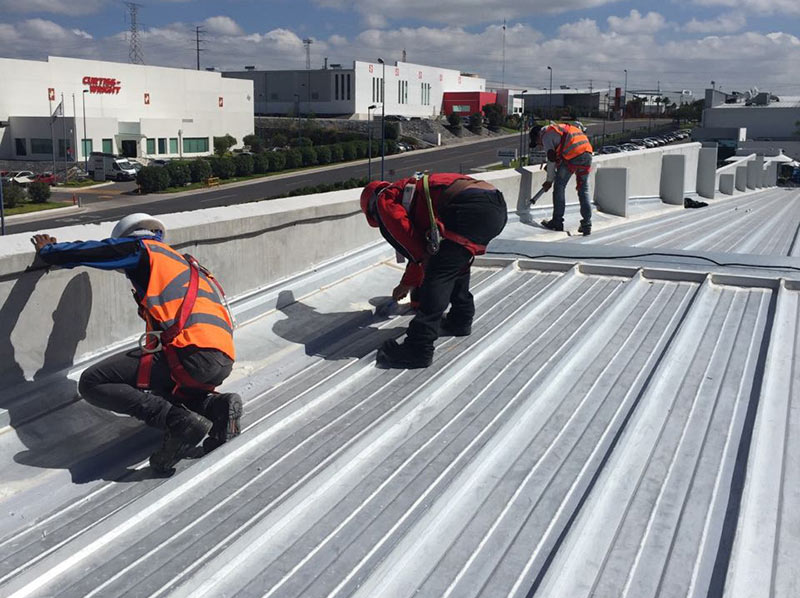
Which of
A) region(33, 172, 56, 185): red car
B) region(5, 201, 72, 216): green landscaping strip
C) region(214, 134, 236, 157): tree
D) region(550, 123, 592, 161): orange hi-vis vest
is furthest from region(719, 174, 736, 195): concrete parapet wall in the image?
region(214, 134, 236, 157): tree

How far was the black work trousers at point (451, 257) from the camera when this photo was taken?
441cm

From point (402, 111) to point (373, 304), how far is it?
85.5m

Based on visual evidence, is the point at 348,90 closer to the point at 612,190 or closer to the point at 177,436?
the point at 612,190

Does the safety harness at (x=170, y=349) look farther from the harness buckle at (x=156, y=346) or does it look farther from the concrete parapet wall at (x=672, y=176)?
the concrete parapet wall at (x=672, y=176)

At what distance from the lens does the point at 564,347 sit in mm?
4719

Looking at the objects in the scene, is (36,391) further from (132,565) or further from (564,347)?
(564,347)

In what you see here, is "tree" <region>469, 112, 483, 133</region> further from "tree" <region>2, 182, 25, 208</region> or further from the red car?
"tree" <region>2, 182, 25, 208</region>

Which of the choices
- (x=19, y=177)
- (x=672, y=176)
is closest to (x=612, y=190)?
(x=672, y=176)

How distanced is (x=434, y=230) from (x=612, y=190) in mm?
6869

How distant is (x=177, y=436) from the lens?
10.5ft

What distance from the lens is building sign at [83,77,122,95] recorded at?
54531 millimetres

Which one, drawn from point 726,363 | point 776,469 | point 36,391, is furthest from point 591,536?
point 36,391

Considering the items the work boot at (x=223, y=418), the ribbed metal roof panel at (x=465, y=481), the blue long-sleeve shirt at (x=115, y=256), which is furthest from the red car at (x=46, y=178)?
the work boot at (x=223, y=418)

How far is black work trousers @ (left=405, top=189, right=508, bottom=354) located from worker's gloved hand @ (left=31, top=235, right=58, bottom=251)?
6.14 ft
